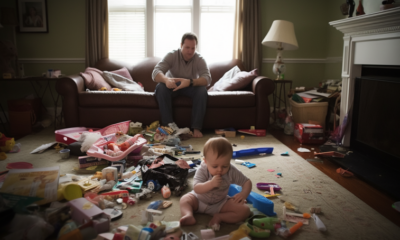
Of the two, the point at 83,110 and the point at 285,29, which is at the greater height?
the point at 285,29

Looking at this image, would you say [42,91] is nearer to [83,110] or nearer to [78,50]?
[78,50]

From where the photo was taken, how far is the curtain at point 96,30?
421 centimetres

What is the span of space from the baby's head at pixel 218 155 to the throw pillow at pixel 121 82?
2.50 m

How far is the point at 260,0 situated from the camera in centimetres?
439

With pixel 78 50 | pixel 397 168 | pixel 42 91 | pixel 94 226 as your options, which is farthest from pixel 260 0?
pixel 94 226

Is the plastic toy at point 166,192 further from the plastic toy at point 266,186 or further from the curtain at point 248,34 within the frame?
the curtain at point 248,34

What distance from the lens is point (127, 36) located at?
446cm

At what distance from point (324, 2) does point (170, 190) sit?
3.86 meters

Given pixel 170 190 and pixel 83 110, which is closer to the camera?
pixel 170 190

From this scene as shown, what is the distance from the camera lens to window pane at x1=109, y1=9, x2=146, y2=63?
441 centimetres

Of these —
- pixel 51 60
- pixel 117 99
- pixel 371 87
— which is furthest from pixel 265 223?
pixel 51 60

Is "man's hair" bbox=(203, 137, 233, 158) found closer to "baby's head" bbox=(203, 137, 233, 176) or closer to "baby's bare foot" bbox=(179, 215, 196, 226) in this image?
"baby's head" bbox=(203, 137, 233, 176)

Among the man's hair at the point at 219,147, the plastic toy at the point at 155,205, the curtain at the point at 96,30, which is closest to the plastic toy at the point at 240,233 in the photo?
the man's hair at the point at 219,147

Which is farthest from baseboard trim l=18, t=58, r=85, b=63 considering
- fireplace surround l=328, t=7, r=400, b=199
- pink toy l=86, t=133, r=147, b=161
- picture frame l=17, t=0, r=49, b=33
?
fireplace surround l=328, t=7, r=400, b=199
